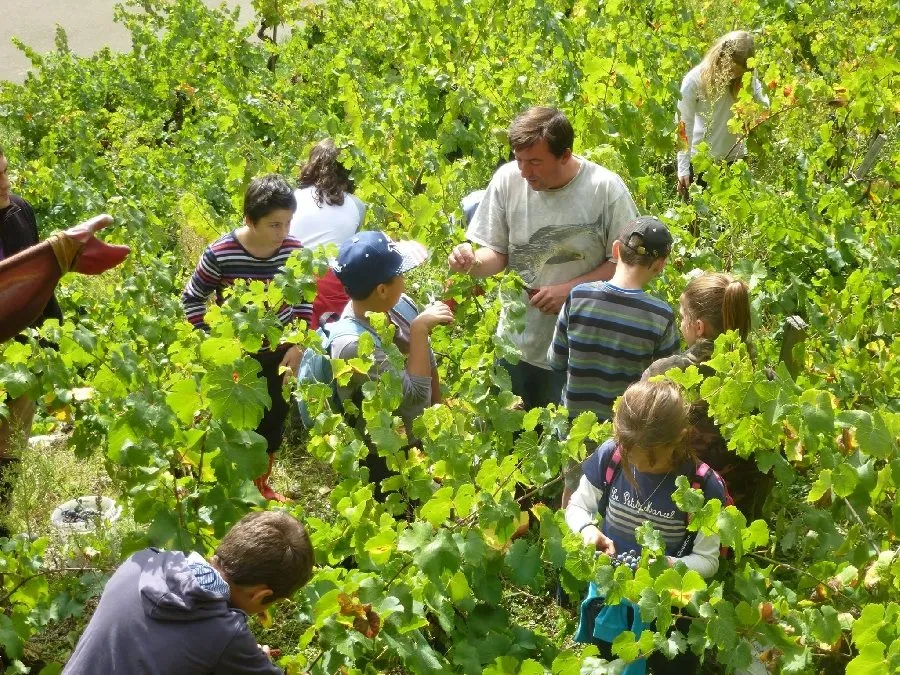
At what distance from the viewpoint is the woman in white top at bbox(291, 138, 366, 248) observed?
177 inches

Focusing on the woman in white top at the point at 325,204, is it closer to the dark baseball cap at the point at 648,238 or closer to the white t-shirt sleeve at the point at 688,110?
the dark baseball cap at the point at 648,238

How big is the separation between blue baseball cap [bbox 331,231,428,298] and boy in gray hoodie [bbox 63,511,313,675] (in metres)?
1.07

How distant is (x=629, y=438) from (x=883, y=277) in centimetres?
177

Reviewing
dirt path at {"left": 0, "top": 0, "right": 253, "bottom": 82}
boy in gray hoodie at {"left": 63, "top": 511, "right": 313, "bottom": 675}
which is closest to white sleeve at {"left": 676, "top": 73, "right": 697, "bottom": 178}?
boy in gray hoodie at {"left": 63, "top": 511, "right": 313, "bottom": 675}

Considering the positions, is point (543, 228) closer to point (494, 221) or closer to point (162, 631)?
point (494, 221)

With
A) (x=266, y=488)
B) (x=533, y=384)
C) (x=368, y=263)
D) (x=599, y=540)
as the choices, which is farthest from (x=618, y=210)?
(x=266, y=488)

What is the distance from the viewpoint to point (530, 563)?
9.27ft

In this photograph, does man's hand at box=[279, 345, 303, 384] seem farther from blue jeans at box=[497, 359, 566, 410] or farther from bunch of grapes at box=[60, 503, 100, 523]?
bunch of grapes at box=[60, 503, 100, 523]

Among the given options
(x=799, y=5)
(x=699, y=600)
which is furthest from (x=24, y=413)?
(x=799, y=5)

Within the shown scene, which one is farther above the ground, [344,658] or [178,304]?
[178,304]

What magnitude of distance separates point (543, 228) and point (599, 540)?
145cm

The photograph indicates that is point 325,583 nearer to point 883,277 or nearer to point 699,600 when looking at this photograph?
point 699,600

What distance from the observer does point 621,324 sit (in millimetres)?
3467

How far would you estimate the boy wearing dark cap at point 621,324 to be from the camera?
11.3 ft
